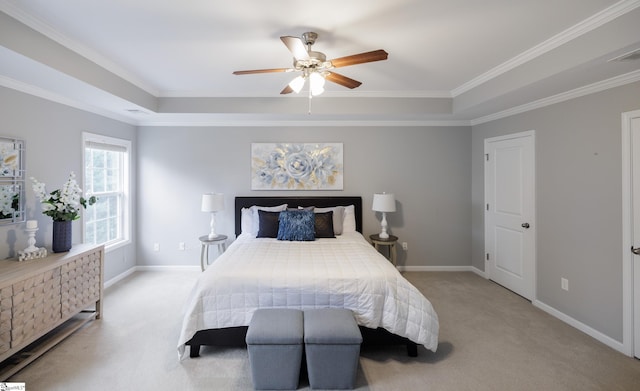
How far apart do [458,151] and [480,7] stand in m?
2.88

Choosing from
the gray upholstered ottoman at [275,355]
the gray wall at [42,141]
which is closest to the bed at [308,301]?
the gray upholstered ottoman at [275,355]

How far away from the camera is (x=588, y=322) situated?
111 inches

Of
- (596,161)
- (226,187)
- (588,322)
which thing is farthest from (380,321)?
(226,187)

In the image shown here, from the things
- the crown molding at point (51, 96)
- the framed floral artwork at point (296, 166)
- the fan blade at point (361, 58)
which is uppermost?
the crown molding at point (51, 96)

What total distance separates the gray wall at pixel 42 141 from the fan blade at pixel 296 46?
266 centimetres

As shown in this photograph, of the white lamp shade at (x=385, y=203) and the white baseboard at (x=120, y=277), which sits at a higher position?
the white lamp shade at (x=385, y=203)

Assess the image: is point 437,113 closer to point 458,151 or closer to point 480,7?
point 458,151

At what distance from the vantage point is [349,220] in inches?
168

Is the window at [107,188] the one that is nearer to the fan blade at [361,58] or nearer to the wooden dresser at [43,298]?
the wooden dresser at [43,298]

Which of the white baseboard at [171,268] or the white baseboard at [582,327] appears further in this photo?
the white baseboard at [171,268]

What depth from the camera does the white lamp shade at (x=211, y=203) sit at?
13.6 ft

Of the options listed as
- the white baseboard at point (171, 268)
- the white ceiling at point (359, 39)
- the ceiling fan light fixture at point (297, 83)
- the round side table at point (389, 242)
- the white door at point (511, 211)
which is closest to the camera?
the white ceiling at point (359, 39)

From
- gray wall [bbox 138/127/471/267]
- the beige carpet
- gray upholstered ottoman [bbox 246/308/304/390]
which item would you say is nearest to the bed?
the beige carpet

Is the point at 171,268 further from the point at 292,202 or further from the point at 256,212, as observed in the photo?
the point at 292,202
